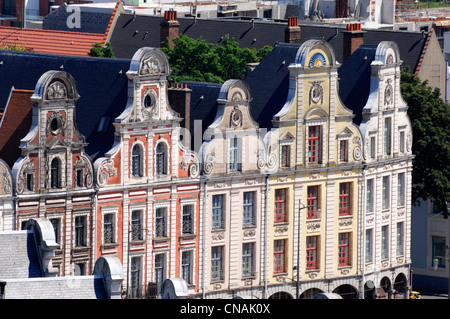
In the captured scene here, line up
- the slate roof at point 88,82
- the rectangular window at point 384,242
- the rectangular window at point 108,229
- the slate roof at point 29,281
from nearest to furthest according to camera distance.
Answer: the slate roof at point 29,281 → the rectangular window at point 108,229 → the slate roof at point 88,82 → the rectangular window at point 384,242

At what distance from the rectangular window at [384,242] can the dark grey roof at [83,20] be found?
173ft

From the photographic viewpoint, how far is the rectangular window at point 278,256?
442 feet

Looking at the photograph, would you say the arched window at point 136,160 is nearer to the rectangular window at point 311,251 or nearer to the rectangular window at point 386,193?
the rectangular window at point 311,251

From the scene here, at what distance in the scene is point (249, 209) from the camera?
13300 centimetres

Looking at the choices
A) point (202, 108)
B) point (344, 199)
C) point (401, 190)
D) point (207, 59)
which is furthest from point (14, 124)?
point (207, 59)

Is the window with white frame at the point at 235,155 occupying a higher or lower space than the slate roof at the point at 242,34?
lower

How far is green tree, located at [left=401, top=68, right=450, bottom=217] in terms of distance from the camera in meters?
148

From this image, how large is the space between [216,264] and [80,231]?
1161 cm

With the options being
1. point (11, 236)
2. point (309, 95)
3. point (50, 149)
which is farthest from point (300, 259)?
point (11, 236)

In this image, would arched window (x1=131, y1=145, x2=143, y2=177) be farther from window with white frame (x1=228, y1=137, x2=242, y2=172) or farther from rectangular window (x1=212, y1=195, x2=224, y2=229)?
window with white frame (x1=228, y1=137, x2=242, y2=172)

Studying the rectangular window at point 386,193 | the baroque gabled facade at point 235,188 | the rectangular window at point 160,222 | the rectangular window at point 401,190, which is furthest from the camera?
the rectangular window at point 401,190

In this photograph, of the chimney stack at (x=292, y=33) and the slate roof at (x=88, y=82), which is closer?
the slate roof at (x=88, y=82)

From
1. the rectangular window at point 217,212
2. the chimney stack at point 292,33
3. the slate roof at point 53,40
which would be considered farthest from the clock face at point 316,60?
the slate roof at point 53,40

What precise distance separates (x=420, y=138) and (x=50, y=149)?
3674 cm
